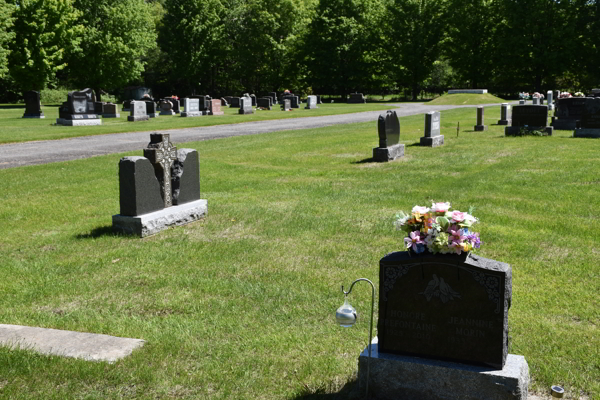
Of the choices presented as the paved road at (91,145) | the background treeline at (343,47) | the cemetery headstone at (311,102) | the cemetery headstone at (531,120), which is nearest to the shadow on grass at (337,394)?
the paved road at (91,145)

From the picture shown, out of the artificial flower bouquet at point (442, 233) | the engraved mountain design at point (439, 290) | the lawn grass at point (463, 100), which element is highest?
the lawn grass at point (463, 100)

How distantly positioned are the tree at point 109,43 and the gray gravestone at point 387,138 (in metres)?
46.6

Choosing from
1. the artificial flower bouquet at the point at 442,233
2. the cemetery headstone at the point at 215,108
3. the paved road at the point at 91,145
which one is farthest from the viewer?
the cemetery headstone at the point at 215,108

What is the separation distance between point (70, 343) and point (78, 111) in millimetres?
29195

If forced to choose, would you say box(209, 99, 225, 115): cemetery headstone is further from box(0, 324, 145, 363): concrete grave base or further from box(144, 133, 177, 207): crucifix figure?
box(0, 324, 145, 363): concrete grave base

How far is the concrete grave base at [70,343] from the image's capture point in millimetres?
4930

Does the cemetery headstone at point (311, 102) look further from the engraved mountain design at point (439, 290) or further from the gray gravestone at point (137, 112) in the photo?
the engraved mountain design at point (439, 290)

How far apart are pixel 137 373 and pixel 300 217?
5924mm

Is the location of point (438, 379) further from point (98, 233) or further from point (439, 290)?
point (98, 233)

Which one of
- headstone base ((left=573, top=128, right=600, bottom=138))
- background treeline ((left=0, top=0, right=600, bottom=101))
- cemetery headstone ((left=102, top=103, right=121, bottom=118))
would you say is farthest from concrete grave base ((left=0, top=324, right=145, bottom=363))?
background treeline ((left=0, top=0, right=600, bottom=101))

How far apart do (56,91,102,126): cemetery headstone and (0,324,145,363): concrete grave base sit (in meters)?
28.0

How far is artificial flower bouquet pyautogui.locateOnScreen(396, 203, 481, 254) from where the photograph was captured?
13.0ft

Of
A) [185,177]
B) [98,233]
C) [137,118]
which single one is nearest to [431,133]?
[185,177]

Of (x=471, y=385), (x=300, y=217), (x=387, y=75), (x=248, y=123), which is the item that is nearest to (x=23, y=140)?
(x=248, y=123)
